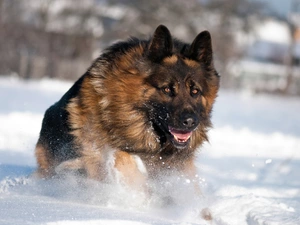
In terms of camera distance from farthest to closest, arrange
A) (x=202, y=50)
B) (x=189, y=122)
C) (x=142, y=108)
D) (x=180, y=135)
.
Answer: (x=202, y=50)
(x=142, y=108)
(x=180, y=135)
(x=189, y=122)

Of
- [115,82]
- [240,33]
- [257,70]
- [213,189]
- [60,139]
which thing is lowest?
[257,70]

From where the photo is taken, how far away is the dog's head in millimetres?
5859

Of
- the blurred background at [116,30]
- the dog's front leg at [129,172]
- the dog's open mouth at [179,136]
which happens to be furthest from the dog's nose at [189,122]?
the blurred background at [116,30]

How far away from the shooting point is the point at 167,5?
53.8 meters

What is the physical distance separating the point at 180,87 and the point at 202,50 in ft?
1.76

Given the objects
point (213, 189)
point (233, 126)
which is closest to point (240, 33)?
point (233, 126)

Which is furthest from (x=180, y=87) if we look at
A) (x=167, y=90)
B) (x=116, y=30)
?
(x=116, y=30)

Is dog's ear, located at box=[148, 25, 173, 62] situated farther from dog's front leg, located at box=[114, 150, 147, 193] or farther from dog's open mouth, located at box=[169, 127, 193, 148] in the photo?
dog's front leg, located at box=[114, 150, 147, 193]

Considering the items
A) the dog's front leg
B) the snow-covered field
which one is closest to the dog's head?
the dog's front leg

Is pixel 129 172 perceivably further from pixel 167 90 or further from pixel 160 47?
pixel 160 47

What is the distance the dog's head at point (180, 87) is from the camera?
586cm

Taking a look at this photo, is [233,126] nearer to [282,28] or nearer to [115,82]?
[115,82]

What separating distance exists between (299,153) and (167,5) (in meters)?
42.5

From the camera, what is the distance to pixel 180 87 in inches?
234
